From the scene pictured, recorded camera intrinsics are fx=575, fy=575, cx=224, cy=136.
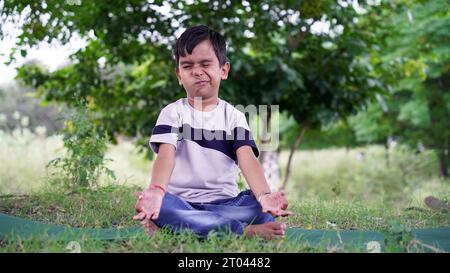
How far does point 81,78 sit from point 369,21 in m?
3.71

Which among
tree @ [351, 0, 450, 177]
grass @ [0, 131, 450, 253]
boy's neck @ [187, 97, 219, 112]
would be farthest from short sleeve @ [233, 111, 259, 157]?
tree @ [351, 0, 450, 177]

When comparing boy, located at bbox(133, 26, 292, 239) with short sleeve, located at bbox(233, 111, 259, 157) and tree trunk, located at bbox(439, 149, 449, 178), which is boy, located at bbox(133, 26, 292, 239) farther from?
tree trunk, located at bbox(439, 149, 449, 178)

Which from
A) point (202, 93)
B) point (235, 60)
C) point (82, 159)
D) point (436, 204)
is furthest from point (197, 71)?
point (235, 60)

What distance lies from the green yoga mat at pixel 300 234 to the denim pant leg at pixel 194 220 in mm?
174

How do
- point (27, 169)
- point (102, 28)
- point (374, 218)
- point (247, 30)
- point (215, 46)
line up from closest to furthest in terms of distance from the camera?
point (215, 46) < point (374, 218) < point (102, 28) < point (247, 30) < point (27, 169)

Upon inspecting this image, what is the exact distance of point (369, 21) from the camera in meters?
7.42

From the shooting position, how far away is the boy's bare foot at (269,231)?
2889mm

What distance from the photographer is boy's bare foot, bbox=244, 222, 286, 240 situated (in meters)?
2.89

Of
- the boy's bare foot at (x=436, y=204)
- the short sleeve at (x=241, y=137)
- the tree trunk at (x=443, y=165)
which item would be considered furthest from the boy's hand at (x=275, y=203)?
the tree trunk at (x=443, y=165)

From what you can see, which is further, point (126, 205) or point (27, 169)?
point (27, 169)

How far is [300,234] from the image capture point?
10.4ft
